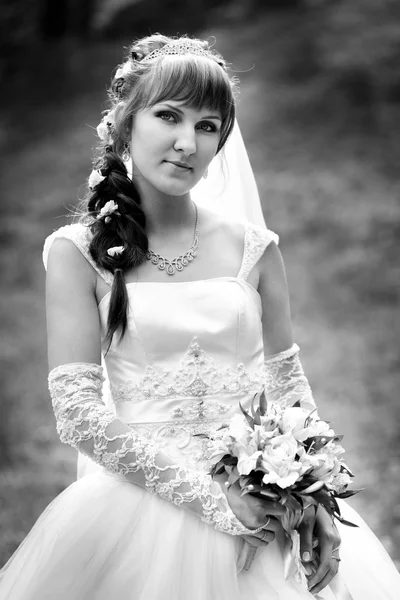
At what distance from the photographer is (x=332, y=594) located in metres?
1.55

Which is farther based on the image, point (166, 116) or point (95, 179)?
point (95, 179)

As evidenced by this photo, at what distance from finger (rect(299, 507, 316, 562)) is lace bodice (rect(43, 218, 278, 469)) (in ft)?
0.88

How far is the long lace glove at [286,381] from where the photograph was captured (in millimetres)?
1917

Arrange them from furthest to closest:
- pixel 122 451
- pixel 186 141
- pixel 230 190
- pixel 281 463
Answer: pixel 230 190, pixel 186 141, pixel 122 451, pixel 281 463

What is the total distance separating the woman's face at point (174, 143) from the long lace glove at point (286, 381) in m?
0.47

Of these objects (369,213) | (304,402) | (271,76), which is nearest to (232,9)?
(271,76)

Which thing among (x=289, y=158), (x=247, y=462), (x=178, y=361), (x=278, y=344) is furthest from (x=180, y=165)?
(x=289, y=158)

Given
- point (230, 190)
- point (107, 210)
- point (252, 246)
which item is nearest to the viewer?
point (107, 210)

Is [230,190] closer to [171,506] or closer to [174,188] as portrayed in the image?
[174,188]

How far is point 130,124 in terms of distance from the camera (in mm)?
1819

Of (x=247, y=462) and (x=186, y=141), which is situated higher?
(x=186, y=141)

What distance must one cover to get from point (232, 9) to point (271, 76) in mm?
436

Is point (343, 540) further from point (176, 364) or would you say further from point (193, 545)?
point (176, 364)

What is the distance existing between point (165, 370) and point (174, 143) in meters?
0.47
